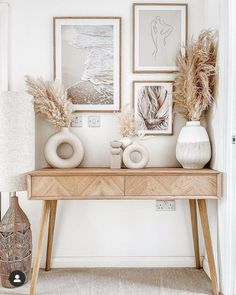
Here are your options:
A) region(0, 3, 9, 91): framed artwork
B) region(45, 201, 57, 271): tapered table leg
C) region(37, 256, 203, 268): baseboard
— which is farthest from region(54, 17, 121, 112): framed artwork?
region(37, 256, 203, 268): baseboard

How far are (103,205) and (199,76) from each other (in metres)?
1.23

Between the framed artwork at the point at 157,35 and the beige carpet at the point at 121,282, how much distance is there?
1556 mm

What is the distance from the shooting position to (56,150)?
9.30 feet

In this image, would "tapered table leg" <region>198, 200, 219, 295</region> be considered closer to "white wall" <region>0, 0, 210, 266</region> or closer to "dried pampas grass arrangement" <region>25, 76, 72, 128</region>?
"white wall" <region>0, 0, 210, 266</region>

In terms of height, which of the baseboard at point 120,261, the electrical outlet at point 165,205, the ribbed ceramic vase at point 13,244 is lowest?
the baseboard at point 120,261

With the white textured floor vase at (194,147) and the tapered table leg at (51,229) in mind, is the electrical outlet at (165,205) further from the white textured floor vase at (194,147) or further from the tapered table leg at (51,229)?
the tapered table leg at (51,229)


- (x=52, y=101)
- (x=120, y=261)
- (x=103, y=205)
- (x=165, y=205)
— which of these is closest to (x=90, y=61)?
(x=52, y=101)

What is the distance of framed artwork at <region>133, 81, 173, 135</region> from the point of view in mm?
2930

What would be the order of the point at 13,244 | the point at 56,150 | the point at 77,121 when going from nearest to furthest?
the point at 13,244, the point at 56,150, the point at 77,121

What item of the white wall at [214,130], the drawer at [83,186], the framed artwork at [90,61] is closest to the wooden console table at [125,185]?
the drawer at [83,186]

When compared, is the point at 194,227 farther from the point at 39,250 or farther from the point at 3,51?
the point at 3,51

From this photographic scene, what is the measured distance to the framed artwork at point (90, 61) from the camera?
2906 millimetres

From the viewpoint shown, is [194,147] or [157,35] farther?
[157,35]

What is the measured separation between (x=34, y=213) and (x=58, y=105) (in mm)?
895
